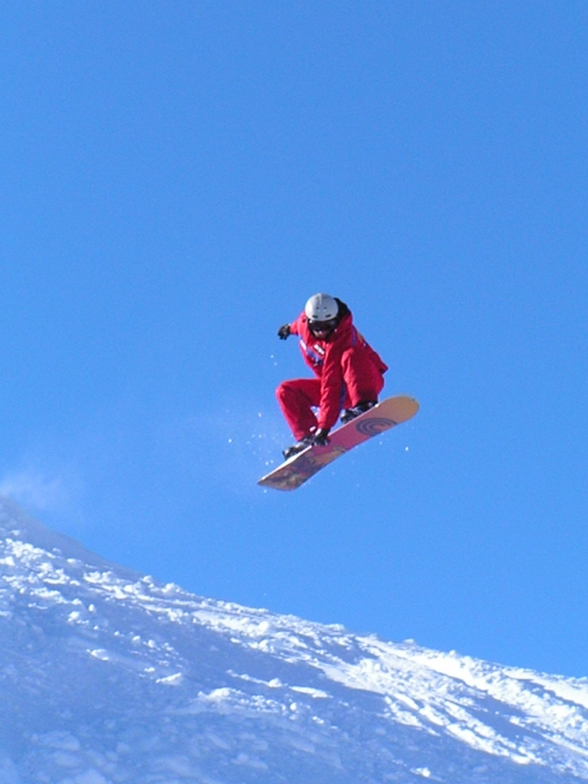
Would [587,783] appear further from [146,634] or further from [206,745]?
[146,634]

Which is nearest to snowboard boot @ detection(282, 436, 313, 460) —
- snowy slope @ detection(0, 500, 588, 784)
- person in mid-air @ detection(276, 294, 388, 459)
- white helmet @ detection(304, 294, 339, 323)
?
person in mid-air @ detection(276, 294, 388, 459)

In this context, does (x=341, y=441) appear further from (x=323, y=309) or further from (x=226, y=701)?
(x=226, y=701)

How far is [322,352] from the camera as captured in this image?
43.4ft

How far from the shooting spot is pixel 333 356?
1308cm

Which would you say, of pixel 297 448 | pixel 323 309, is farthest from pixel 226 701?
pixel 323 309

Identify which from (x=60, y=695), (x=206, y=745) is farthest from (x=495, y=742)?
(x=60, y=695)

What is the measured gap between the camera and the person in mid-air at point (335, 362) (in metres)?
12.9

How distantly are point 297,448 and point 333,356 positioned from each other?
4.68 feet

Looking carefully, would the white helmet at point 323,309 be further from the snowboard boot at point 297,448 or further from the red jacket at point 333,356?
the snowboard boot at point 297,448

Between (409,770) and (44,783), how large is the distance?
6282 mm

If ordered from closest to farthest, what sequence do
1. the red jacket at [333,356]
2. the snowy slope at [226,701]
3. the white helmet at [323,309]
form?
the white helmet at [323,309] → the red jacket at [333,356] → the snowy slope at [226,701]

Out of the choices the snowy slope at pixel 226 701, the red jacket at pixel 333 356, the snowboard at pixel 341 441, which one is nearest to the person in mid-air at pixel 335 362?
the red jacket at pixel 333 356

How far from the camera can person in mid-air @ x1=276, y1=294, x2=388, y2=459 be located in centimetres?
1291

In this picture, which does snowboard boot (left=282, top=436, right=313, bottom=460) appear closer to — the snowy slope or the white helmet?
the white helmet
